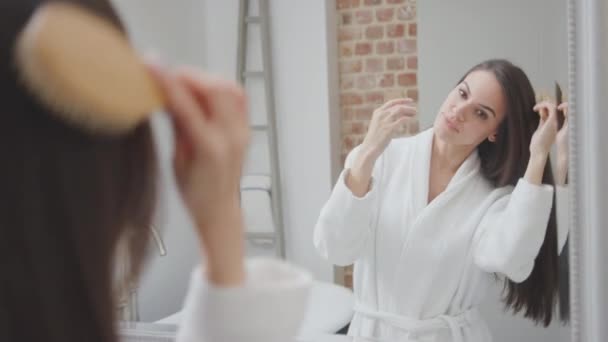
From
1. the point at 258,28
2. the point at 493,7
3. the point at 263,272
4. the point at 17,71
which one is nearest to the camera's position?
the point at 17,71

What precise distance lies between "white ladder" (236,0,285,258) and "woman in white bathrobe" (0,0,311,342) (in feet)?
2.11

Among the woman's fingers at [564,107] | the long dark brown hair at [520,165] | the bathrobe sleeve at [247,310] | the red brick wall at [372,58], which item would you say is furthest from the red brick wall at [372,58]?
Result: the bathrobe sleeve at [247,310]

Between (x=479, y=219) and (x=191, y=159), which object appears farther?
(x=479, y=219)

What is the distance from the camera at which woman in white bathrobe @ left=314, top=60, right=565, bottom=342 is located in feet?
3.44

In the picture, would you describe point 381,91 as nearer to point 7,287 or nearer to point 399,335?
point 399,335

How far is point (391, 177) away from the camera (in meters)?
1.09

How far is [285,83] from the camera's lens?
1125mm

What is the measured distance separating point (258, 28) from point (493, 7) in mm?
379

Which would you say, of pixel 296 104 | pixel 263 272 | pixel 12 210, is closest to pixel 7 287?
pixel 12 210

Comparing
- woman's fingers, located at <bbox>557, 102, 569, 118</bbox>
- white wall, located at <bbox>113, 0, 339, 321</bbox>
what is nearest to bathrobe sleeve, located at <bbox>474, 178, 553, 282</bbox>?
woman's fingers, located at <bbox>557, 102, 569, 118</bbox>

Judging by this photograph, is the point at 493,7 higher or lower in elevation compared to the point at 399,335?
higher

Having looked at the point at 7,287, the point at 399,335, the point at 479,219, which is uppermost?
the point at 7,287

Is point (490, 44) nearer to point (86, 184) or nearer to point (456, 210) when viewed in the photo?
point (456, 210)

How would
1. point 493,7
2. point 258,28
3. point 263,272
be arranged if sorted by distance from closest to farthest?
point 263,272 → point 493,7 → point 258,28
